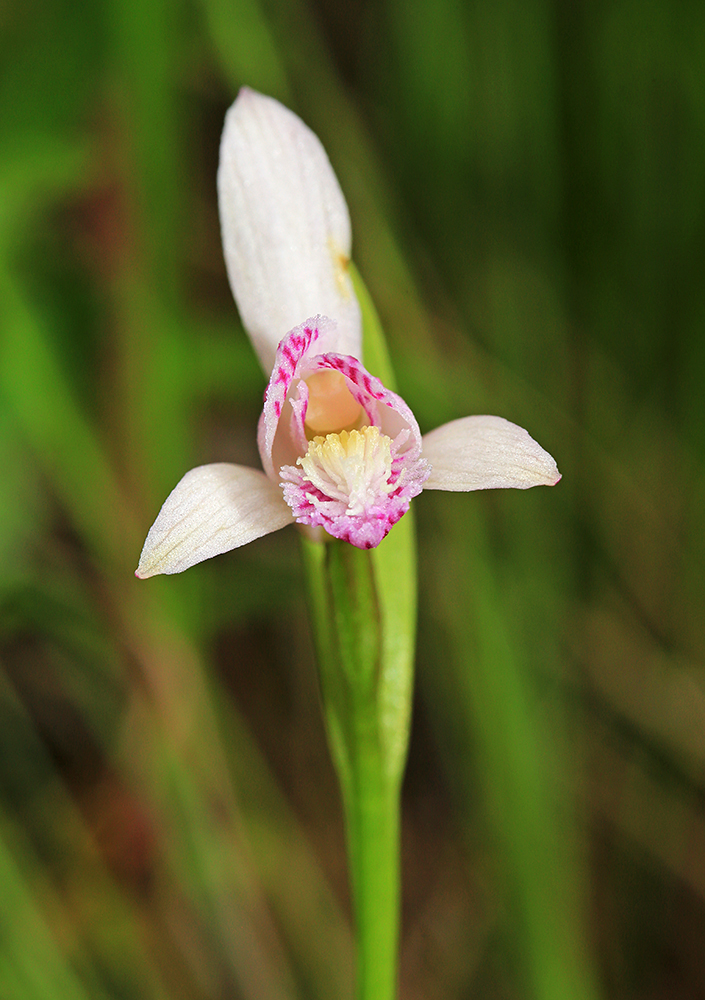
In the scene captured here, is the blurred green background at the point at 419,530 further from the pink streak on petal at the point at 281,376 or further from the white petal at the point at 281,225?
the pink streak on petal at the point at 281,376

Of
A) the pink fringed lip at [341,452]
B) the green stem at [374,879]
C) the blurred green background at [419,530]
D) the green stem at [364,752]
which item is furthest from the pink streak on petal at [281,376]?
the blurred green background at [419,530]

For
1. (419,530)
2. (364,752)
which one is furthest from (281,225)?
(419,530)

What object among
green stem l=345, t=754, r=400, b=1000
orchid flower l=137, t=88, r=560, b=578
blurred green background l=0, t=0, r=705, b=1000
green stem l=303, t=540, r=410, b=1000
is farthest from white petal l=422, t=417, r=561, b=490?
blurred green background l=0, t=0, r=705, b=1000

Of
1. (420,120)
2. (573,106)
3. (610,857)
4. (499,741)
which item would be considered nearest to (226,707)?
(499,741)

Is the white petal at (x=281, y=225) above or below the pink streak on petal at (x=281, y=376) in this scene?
above

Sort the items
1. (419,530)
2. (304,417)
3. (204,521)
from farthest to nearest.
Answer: (419,530) < (304,417) < (204,521)

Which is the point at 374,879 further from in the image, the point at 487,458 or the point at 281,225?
the point at 281,225

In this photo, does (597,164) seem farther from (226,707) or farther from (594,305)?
(226,707)
